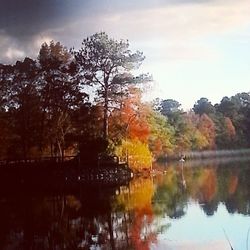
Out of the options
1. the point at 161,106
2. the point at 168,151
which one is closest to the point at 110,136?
the point at 161,106

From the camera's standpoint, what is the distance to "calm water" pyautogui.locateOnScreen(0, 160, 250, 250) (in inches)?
233

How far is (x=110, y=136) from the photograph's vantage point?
1392cm

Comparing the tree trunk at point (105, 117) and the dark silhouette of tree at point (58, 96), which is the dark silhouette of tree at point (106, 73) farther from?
the dark silhouette of tree at point (58, 96)

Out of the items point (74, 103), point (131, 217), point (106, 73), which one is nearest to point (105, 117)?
point (74, 103)

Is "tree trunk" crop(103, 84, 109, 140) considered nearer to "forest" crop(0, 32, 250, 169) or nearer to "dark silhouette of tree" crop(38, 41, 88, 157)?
"forest" crop(0, 32, 250, 169)

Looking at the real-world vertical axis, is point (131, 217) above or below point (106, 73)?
below

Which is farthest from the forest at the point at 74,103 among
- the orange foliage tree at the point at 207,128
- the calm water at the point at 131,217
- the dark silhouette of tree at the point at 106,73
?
the orange foliage tree at the point at 207,128

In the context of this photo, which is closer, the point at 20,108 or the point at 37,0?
the point at 37,0

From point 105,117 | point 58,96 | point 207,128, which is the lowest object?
point 207,128

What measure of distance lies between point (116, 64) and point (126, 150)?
2.10m

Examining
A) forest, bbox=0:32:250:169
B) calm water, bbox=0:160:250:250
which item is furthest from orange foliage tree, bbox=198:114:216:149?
calm water, bbox=0:160:250:250

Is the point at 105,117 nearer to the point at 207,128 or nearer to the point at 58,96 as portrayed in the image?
the point at 58,96

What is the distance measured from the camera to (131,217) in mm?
7320

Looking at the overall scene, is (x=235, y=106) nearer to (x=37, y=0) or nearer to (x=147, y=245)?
(x=37, y=0)
